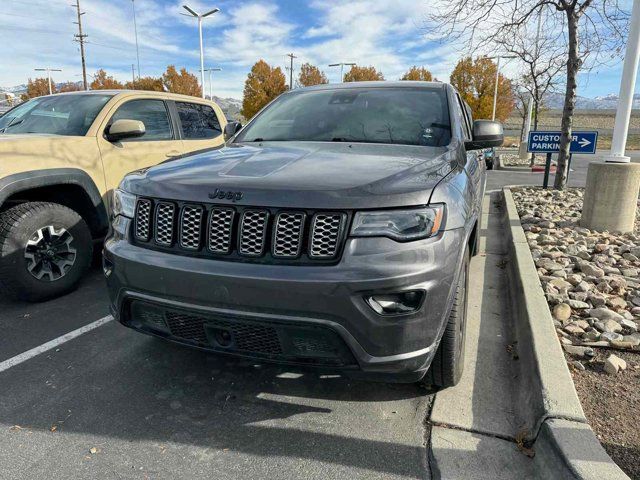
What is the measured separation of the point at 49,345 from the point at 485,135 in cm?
345

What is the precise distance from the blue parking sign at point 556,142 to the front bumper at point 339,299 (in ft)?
29.3

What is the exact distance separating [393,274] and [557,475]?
107cm

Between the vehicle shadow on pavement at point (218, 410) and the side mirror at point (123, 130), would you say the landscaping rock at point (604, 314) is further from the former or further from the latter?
the side mirror at point (123, 130)

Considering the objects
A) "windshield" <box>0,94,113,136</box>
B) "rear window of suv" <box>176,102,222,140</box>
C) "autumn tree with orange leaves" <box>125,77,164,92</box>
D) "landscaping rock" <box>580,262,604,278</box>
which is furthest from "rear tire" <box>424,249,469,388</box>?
"autumn tree with orange leaves" <box>125,77,164,92</box>

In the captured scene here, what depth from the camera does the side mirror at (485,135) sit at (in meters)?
3.46

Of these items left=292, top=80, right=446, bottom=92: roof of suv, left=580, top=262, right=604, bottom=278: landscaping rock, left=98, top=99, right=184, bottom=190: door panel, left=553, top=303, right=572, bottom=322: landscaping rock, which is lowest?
left=553, top=303, right=572, bottom=322: landscaping rock

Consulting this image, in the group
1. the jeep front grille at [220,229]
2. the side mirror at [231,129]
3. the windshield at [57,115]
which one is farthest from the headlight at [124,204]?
the windshield at [57,115]

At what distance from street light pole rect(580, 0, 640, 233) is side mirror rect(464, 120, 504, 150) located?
346cm

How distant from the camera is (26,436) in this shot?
2.34 metres

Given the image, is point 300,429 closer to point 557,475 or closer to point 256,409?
point 256,409

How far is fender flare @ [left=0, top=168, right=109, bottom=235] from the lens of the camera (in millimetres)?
3650

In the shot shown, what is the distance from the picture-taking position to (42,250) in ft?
13.3

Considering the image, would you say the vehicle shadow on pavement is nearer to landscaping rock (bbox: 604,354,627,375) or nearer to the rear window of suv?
landscaping rock (bbox: 604,354,627,375)

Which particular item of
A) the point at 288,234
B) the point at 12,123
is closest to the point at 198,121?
the point at 12,123
